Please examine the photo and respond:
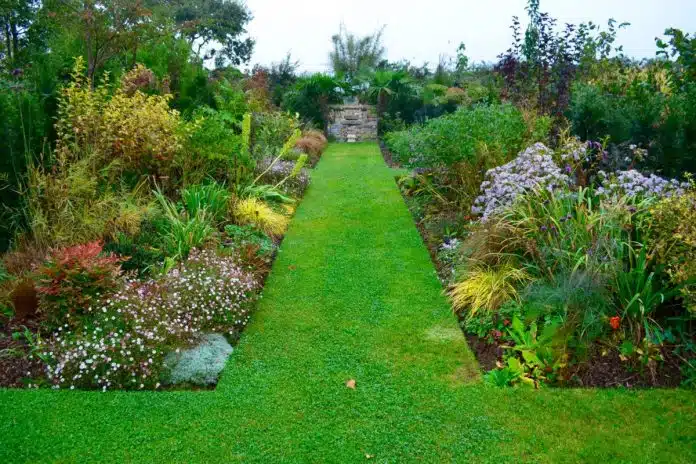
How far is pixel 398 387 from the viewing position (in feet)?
13.0

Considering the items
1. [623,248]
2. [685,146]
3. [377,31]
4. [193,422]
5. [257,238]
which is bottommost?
[193,422]

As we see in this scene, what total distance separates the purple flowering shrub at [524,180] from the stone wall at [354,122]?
487 inches

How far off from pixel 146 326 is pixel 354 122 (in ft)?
47.9

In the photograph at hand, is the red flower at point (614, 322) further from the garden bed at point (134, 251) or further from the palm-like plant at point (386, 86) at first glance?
the palm-like plant at point (386, 86)

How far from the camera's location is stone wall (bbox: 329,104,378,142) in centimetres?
1816

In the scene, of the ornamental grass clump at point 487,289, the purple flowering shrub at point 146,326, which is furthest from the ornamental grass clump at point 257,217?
the ornamental grass clump at point 487,289

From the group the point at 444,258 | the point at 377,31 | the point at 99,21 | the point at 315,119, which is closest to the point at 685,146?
the point at 444,258

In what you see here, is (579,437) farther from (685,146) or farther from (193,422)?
(685,146)

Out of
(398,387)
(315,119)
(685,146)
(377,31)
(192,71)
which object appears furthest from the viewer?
(377,31)

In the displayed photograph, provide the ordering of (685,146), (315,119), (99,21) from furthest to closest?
(315,119) < (99,21) < (685,146)

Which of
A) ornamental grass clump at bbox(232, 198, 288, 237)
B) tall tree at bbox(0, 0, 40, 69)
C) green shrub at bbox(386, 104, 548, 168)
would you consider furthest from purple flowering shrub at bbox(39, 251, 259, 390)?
tall tree at bbox(0, 0, 40, 69)

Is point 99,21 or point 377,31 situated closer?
point 99,21

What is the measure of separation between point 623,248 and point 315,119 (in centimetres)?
1453

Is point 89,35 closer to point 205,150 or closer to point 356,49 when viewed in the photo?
point 205,150
